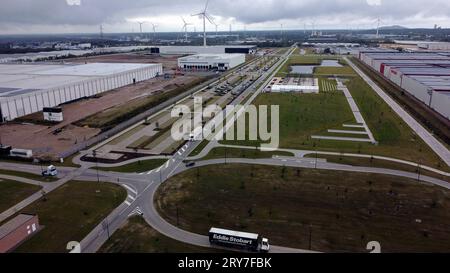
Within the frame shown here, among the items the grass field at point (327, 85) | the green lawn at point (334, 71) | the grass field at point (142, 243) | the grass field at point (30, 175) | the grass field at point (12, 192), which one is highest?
the green lawn at point (334, 71)

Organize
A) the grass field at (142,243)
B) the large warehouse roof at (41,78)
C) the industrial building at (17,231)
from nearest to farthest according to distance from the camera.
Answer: the grass field at (142,243) < the industrial building at (17,231) < the large warehouse roof at (41,78)

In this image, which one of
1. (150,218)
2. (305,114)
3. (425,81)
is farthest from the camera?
(425,81)

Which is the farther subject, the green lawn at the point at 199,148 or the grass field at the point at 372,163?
the green lawn at the point at 199,148

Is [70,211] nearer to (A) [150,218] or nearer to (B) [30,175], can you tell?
(A) [150,218]

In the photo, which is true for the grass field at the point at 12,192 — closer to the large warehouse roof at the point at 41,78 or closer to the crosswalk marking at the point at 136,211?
the crosswalk marking at the point at 136,211

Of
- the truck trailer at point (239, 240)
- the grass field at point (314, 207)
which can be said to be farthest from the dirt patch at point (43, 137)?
the truck trailer at point (239, 240)

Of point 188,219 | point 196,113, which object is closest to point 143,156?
point 188,219

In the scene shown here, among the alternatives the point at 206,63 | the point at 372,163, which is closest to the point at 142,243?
the point at 372,163
